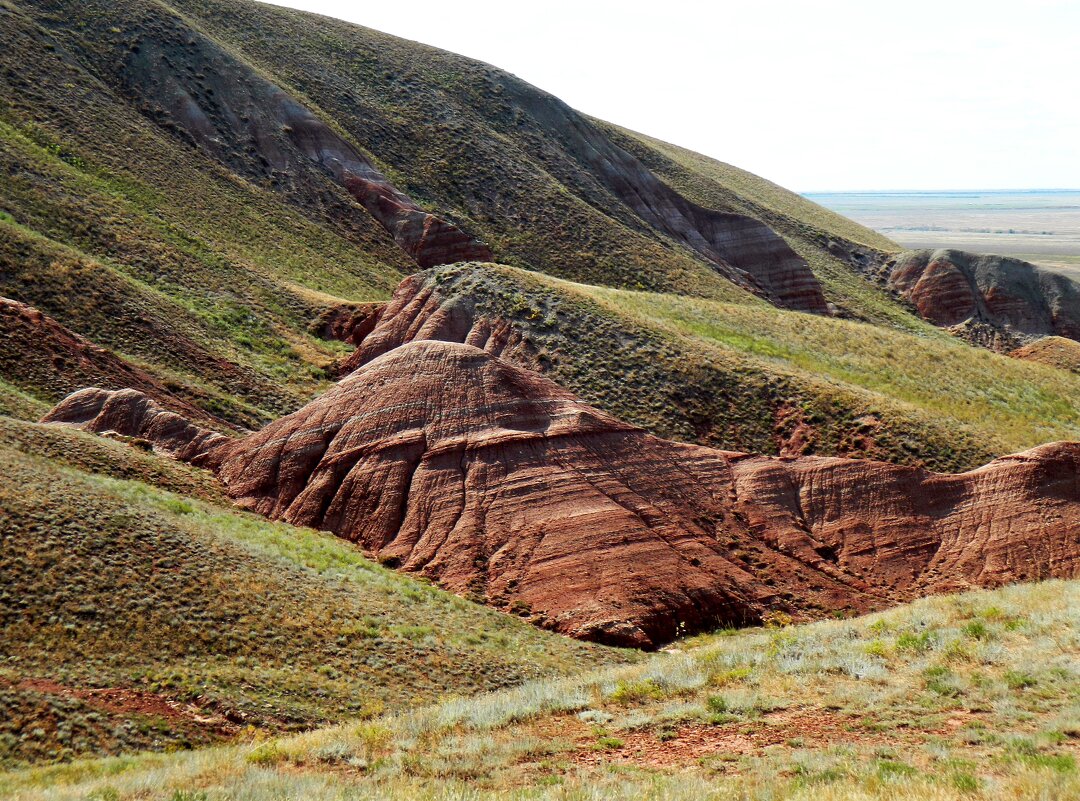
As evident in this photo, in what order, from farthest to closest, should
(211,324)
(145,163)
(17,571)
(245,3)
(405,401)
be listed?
(245,3) → (145,163) → (211,324) → (405,401) → (17,571)

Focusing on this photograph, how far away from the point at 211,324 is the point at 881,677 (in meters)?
36.6

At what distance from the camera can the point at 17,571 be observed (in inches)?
749

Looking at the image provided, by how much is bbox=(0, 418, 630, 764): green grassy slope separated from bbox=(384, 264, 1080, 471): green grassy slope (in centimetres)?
1222

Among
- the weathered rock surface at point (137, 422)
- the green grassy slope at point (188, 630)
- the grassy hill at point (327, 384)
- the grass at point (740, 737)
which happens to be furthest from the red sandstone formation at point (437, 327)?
the grass at point (740, 737)

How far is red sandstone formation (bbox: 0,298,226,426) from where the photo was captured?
34.1 metres

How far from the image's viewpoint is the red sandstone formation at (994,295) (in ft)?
255

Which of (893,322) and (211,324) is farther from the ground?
(893,322)

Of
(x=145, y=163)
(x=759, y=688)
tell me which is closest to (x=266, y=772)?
(x=759, y=688)

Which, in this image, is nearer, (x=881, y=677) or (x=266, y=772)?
(x=266, y=772)

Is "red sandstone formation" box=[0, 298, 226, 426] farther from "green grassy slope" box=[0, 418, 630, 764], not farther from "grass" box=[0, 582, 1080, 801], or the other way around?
"grass" box=[0, 582, 1080, 801]

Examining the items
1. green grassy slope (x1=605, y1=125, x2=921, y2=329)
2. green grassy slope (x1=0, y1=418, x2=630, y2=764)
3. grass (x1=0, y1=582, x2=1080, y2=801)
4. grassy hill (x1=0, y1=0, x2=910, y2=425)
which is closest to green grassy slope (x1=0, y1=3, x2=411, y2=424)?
grassy hill (x1=0, y1=0, x2=910, y2=425)

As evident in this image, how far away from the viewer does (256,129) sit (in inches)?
2594

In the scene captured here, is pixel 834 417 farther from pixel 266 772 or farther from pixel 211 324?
pixel 211 324

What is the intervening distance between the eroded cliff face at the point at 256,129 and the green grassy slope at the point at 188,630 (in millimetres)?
41610
